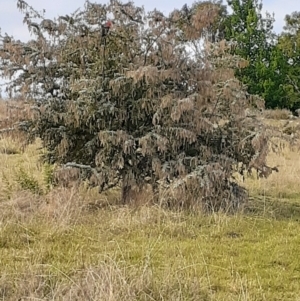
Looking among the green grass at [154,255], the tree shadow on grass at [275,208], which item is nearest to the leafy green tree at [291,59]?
the tree shadow on grass at [275,208]

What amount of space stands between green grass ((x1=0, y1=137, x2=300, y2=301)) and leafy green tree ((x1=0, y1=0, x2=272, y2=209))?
0.59m

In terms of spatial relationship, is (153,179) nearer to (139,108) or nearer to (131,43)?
(139,108)

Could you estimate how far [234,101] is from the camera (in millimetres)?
8711

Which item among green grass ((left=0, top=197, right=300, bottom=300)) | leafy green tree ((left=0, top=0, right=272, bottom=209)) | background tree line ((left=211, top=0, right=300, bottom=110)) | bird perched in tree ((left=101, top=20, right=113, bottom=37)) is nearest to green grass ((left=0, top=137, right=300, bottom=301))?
green grass ((left=0, top=197, right=300, bottom=300))

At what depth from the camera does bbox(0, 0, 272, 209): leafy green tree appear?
324 inches

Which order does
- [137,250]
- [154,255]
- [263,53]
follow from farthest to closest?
1. [263,53]
2. [137,250]
3. [154,255]

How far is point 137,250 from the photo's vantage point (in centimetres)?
607

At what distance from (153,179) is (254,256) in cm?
280

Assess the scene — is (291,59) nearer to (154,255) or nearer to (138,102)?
(138,102)

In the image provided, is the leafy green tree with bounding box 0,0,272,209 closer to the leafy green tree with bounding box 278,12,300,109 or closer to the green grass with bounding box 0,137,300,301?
the green grass with bounding box 0,137,300,301

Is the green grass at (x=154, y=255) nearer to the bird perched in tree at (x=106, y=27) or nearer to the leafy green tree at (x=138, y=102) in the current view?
the leafy green tree at (x=138, y=102)

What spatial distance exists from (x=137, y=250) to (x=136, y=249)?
0.05m

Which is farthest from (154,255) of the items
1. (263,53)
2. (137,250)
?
(263,53)

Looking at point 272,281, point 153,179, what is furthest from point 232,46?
point 272,281
